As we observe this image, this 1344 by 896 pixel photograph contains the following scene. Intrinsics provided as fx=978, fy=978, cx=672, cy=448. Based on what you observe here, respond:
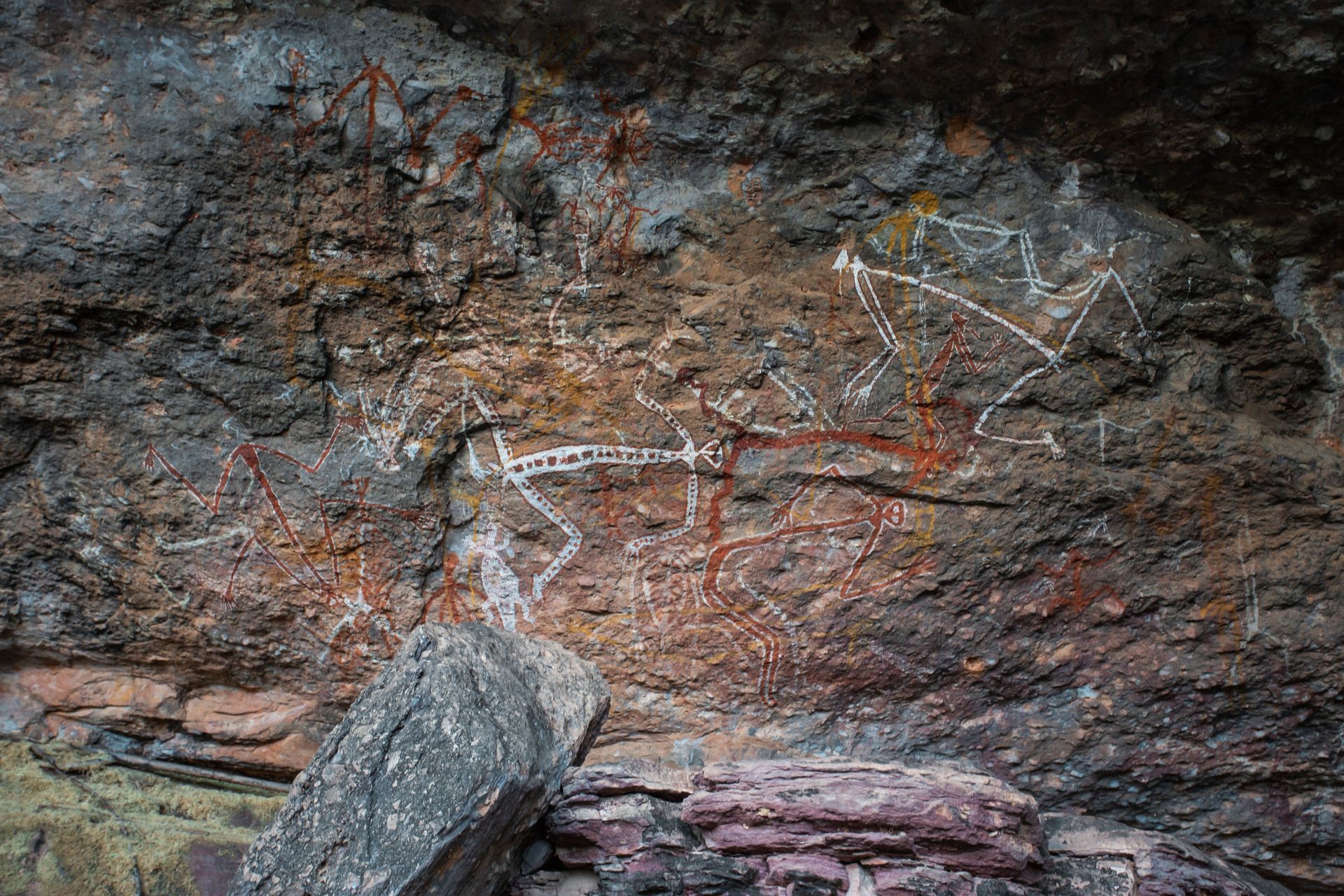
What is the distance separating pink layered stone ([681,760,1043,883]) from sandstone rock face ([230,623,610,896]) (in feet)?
1.47

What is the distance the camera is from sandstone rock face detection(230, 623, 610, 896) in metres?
1.98

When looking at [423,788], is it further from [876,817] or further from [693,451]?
[693,451]

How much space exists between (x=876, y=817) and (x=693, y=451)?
1134 millimetres

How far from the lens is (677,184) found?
2.85 meters

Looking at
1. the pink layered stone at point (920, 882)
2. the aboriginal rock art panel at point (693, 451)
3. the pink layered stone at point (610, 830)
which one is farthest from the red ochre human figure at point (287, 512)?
the pink layered stone at point (920, 882)

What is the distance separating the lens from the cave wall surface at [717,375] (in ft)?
8.79

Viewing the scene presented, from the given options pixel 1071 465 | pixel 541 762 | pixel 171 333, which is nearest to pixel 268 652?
pixel 171 333

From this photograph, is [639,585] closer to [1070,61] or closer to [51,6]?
[1070,61]

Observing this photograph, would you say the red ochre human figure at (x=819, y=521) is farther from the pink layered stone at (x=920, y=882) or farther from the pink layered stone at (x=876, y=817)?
the pink layered stone at (x=920, y=882)

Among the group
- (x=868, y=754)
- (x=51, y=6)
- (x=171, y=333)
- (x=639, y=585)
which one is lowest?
(x=868, y=754)

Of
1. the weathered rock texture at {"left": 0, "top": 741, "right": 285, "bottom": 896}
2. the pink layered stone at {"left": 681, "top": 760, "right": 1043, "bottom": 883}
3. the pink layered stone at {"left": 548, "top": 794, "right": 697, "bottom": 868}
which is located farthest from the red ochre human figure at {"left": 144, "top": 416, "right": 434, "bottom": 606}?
the pink layered stone at {"left": 681, "top": 760, "right": 1043, "bottom": 883}

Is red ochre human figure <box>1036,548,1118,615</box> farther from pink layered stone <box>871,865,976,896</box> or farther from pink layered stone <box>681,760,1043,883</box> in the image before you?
pink layered stone <box>871,865,976,896</box>

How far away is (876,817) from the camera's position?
7.76 feet

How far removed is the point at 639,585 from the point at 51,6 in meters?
2.28
